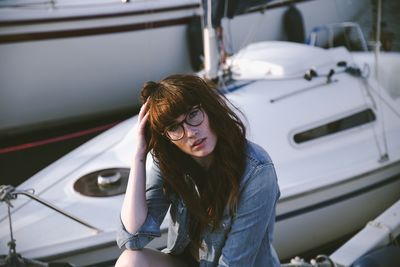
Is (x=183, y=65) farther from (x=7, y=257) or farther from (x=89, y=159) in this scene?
(x=7, y=257)

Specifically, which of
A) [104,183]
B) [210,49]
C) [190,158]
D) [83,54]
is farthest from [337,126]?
[83,54]

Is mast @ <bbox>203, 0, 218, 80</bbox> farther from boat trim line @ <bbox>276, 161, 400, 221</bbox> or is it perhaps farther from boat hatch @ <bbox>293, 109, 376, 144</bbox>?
boat trim line @ <bbox>276, 161, 400, 221</bbox>

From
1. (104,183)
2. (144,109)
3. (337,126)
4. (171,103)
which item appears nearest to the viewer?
(171,103)

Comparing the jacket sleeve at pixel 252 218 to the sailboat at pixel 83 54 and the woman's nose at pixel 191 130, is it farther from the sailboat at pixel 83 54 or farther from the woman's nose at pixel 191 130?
the sailboat at pixel 83 54

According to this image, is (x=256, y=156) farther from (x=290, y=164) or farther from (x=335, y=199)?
(x=335, y=199)

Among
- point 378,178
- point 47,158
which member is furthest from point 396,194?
point 47,158

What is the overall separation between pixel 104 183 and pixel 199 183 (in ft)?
4.87

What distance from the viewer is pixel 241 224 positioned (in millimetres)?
1679

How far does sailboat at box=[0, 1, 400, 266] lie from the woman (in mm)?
974

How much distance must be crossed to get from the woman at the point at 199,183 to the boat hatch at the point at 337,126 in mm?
1807

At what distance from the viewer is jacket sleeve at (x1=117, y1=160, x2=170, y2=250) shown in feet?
6.09

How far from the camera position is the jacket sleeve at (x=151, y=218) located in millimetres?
1855

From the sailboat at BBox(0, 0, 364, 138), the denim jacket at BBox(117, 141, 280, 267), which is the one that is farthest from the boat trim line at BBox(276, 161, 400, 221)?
the sailboat at BBox(0, 0, 364, 138)

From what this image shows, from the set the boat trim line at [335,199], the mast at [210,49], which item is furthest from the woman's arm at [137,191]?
the mast at [210,49]
